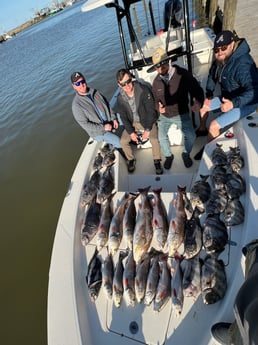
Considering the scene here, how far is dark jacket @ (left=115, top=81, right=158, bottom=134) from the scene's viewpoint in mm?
3559

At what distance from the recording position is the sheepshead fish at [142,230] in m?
2.54

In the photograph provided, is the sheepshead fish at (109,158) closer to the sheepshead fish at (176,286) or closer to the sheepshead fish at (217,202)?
the sheepshead fish at (217,202)

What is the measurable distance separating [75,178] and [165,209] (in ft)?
4.65

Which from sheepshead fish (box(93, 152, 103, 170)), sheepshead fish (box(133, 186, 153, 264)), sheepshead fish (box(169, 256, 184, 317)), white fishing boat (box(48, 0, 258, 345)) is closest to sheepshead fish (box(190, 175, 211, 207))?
white fishing boat (box(48, 0, 258, 345))

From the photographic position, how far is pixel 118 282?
240 cm

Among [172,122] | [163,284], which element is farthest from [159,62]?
[163,284]

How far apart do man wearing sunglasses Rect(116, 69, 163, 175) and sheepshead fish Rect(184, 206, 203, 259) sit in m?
1.35

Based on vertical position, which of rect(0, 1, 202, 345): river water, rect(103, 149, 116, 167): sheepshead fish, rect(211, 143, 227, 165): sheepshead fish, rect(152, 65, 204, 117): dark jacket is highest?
rect(152, 65, 204, 117): dark jacket

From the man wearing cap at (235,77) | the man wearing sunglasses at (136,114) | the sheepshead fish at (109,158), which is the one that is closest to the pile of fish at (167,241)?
the man wearing cap at (235,77)

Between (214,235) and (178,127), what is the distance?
1989 millimetres

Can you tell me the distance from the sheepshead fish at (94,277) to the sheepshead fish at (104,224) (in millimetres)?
170

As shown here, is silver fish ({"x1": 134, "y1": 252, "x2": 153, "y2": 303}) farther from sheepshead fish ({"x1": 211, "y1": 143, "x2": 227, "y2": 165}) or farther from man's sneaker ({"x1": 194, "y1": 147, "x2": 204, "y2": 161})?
man's sneaker ({"x1": 194, "y1": 147, "x2": 204, "y2": 161})

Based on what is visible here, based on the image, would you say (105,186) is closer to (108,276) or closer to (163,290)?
(108,276)

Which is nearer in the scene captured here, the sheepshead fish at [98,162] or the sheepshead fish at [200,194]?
the sheepshead fish at [200,194]
